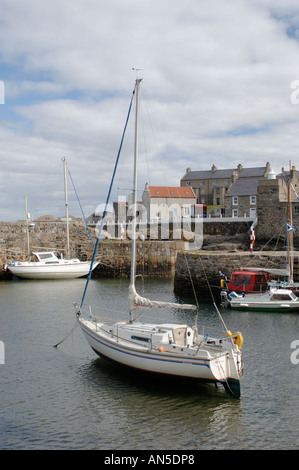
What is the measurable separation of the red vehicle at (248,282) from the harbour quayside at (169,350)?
1086 centimetres

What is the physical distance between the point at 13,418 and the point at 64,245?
32328mm

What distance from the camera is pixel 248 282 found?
78.9 ft

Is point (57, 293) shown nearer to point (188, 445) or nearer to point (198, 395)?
point (198, 395)

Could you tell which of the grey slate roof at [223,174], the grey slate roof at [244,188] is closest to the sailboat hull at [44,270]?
the grey slate roof at [244,188]

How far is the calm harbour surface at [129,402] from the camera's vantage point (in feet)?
30.7

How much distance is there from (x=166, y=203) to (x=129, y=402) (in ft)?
166

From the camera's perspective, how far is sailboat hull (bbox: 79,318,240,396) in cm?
1138

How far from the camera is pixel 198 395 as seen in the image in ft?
38.4

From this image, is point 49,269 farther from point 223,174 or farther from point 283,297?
point 223,174

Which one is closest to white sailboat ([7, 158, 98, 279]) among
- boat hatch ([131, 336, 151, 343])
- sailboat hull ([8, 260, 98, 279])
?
sailboat hull ([8, 260, 98, 279])

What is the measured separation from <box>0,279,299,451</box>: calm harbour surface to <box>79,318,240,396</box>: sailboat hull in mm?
495

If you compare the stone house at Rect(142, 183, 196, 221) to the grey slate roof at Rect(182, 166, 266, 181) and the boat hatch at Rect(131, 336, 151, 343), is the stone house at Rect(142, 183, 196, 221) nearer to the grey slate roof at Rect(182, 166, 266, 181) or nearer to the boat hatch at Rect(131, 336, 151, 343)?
the grey slate roof at Rect(182, 166, 266, 181)
